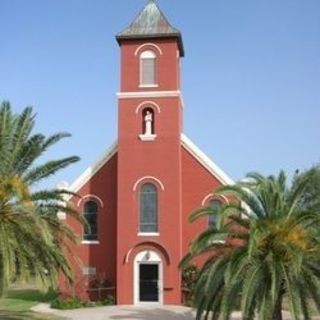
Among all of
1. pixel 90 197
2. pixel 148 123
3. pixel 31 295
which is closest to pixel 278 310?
pixel 148 123

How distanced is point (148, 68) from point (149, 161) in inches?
197

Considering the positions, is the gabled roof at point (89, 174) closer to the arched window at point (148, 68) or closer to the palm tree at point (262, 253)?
the arched window at point (148, 68)

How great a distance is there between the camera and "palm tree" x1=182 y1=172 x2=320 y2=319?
19.4m

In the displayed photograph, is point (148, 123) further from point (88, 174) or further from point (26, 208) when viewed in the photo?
point (26, 208)

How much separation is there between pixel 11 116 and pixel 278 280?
10489 mm

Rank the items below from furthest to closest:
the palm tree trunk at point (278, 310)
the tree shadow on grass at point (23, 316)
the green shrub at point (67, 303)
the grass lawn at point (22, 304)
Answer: the green shrub at point (67, 303) < the grass lawn at point (22, 304) < the tree shadow on grass at point (23, 316) < the palm tree trunk at point (278, 310)

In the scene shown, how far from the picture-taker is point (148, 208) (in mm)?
34594

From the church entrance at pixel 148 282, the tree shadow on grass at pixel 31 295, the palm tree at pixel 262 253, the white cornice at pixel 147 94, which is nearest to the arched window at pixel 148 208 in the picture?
the church entrance at pixel 148 282

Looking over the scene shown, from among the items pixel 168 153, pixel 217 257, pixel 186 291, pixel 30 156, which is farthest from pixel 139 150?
pixel 217 257

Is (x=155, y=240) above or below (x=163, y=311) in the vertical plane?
above

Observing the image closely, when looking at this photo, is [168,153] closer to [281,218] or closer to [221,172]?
[221,172]

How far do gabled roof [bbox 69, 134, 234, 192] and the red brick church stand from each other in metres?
0.05

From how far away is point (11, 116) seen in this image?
921 inches

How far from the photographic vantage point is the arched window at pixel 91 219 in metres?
35.8
